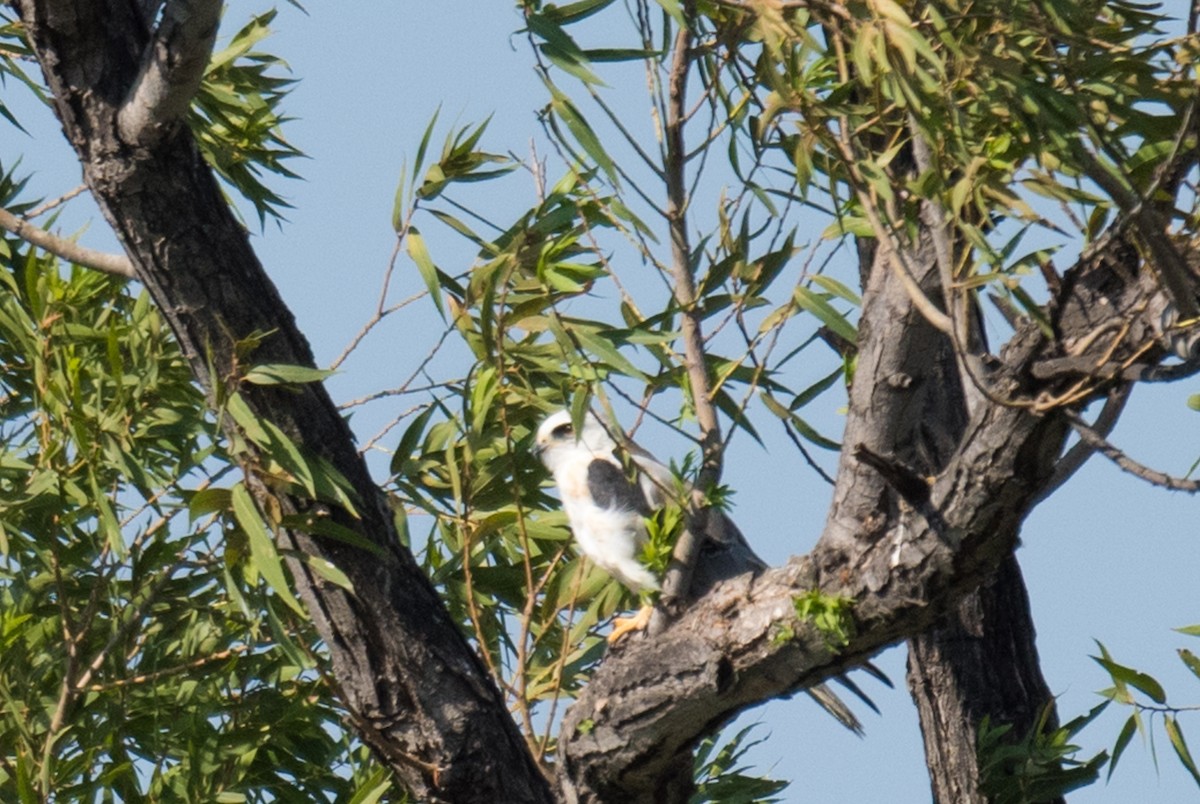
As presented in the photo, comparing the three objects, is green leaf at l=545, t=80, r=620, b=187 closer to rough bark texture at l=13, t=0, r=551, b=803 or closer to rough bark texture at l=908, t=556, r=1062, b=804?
rough bark texture at l=13, t=0, r=551, b=803

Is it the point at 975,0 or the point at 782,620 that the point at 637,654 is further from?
the point at 975,0

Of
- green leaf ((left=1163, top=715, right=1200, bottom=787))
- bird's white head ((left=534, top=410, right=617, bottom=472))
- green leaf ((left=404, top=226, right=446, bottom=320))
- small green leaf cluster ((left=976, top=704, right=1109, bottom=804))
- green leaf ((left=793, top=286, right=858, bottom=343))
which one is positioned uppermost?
bird's white head ((left=534, top=410, right=617, bottom=472))

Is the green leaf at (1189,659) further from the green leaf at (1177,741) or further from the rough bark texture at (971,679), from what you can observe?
the rough bark texture at (971,679)

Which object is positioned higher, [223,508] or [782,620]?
[223,508]

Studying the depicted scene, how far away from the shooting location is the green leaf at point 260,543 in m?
2.49

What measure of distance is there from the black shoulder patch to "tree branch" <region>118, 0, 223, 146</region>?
1.83m

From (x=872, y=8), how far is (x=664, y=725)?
1.52 m

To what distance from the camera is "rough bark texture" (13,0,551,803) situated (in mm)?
2453

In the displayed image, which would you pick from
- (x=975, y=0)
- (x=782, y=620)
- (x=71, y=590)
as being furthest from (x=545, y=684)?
(x=975, y=0)

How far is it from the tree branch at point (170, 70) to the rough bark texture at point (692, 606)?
26mm

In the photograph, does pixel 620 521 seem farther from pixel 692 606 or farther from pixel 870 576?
pixel 870 576

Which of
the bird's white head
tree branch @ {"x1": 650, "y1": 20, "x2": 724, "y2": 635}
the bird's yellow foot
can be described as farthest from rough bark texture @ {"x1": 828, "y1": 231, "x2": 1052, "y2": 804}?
the bird's white head

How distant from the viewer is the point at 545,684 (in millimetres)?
3238

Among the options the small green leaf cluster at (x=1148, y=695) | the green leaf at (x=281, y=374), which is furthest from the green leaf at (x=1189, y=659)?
the green leaf at (x=281, y=374)
